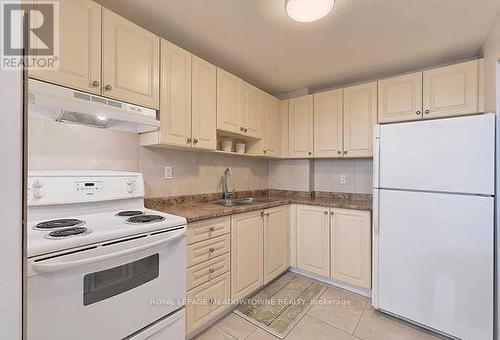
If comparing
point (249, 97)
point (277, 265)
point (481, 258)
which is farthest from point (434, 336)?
point (249, 97)

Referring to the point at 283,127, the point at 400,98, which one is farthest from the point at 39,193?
the point at 400,98

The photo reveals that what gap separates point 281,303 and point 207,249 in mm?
954

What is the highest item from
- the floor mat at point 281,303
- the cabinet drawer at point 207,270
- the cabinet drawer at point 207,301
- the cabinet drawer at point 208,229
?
the cabinet drawer at point 208,229

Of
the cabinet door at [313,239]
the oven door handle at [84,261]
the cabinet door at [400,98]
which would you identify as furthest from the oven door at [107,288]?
the cabinet door at [400,98]

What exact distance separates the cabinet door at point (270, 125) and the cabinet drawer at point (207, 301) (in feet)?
4.97

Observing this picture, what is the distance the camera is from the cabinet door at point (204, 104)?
75.9 inches

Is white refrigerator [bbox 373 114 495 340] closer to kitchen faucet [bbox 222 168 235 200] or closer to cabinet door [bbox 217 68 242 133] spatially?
cabinet door [bbox 217 68 242 133]

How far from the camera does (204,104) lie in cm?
201

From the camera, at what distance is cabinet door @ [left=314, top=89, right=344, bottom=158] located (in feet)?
8.55

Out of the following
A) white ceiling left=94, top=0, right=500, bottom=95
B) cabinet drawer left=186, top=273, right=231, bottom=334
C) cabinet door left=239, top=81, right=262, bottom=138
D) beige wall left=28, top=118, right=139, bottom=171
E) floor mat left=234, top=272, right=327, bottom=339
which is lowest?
floor mat left=234, top=272, right=327, bottom=339

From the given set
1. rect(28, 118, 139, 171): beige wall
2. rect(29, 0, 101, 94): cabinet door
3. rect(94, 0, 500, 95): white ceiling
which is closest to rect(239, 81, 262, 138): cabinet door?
rect(94, 0, 500, 95): white ceiling

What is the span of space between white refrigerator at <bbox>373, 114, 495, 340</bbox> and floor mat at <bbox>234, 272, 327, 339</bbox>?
23.8 inches

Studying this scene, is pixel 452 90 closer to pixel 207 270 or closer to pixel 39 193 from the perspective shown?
pixel 207 270

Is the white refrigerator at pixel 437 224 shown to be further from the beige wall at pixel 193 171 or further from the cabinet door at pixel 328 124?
the beige wall at pixel 193 171
